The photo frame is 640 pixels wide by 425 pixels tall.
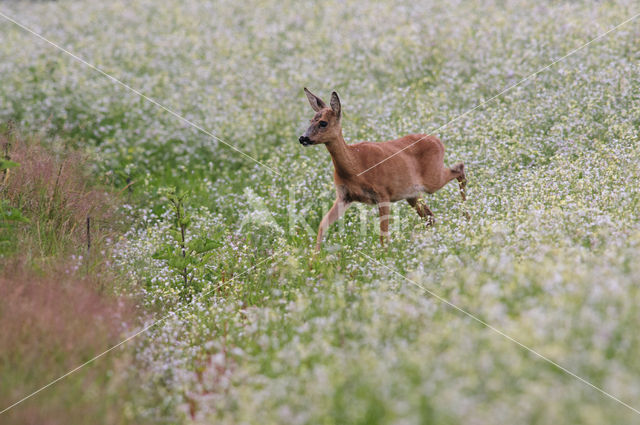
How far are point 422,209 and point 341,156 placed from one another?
1.50m

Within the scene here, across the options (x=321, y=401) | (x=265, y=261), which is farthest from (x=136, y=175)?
(x=321, y=401)

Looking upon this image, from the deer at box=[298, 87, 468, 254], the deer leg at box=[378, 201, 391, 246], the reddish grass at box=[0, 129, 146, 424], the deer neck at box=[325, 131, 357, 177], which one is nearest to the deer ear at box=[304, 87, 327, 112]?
the deer at box=[298, 87, 468, 254]

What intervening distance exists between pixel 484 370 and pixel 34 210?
5.77 m

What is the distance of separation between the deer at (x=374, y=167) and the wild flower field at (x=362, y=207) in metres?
0.40

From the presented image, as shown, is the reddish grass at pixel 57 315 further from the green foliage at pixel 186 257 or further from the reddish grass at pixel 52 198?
the green foliage at pixel 186 257

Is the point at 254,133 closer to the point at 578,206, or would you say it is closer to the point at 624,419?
the point at 578,206

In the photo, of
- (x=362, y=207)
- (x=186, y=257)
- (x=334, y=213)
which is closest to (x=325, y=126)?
(x=334, y=213)

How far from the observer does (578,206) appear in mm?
6426

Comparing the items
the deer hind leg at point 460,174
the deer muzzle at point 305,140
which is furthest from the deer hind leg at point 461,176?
the deer muzzle at point 305,140

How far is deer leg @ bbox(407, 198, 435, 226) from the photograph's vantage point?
810 centimetres

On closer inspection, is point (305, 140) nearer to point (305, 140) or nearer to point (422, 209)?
point (305, 140)

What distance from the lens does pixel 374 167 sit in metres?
7.67

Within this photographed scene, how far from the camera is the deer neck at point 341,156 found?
7461 millimetres

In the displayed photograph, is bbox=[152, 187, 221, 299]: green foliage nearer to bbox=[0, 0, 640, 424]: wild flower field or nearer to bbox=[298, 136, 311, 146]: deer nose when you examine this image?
bbox=[0, 0, 640, 424]: wild flower field
